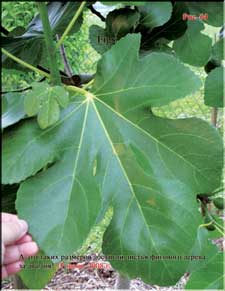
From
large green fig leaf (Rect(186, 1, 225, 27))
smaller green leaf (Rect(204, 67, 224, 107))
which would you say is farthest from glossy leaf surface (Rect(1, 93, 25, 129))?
smaller green leaf (Rect(204, 67, 224, 107))

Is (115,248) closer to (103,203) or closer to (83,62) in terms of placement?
(103,203)

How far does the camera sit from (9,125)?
501 millimetres

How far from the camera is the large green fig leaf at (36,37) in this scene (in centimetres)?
57

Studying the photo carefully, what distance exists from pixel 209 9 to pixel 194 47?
271 mm

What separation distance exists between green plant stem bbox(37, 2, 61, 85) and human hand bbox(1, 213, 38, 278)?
17 centimetres

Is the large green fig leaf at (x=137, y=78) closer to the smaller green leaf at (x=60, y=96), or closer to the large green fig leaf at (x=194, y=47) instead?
the smaller green leaf at (x=60, y=96)

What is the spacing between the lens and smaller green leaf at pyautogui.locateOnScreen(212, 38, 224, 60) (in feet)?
2.67

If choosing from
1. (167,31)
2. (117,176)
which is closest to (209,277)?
(117,176)

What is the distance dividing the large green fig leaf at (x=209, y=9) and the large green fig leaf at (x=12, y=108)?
217 millimetres

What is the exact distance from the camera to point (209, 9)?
1.75 ft

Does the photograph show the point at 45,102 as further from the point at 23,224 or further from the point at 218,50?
the point at 218,50

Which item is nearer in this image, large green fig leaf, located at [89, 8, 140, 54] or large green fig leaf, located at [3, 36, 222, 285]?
large green fig leaf, located at [3, 36, 222, 285]

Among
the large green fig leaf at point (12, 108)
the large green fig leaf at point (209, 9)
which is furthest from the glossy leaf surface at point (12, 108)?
the large green fig leaf at point (209, 9)

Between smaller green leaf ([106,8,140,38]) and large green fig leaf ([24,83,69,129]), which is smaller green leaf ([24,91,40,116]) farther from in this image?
smaller green leaf ([106,8,140,38])
